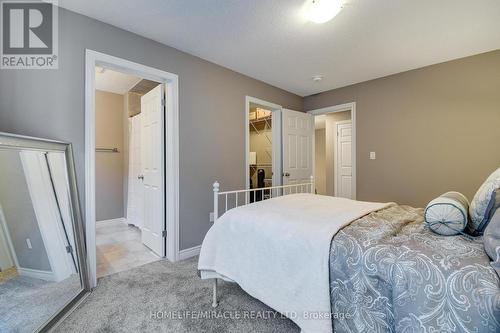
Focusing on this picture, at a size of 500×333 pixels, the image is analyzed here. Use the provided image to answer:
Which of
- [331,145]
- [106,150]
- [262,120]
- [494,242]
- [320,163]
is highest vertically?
[262,120]

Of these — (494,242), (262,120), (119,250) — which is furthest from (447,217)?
(262,120)

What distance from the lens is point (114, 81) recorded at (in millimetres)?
3574

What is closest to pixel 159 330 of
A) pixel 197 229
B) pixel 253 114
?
pixel 197 229

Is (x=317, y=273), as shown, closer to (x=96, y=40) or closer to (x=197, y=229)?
(x=197, y=229)

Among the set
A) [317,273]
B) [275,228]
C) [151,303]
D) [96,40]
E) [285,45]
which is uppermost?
[285,45]

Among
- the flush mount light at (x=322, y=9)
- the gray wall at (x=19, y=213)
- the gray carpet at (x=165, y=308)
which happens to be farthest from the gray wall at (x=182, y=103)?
the flush mount light at (x=322, y=9)

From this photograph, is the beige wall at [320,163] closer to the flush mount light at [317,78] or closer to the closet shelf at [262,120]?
the closet shelf at [262,120]

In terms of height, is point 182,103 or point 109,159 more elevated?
point 182,103

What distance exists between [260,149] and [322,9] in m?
3.79

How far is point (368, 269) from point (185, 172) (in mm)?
2119

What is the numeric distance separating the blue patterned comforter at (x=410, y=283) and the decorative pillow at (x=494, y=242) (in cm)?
2

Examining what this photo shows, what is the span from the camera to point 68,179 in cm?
187

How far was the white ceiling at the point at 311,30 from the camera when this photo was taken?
6.12ft

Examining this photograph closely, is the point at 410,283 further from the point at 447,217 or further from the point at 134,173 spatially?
the point at 134,173
